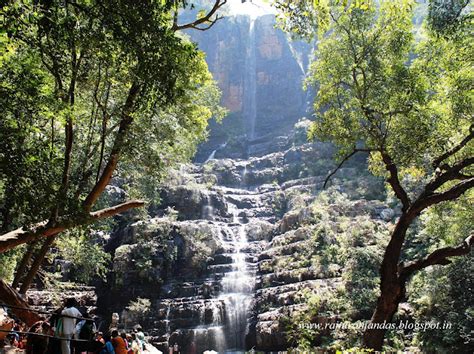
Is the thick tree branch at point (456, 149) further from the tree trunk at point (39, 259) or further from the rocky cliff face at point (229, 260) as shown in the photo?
the rocky cliff face at point (229, 260)

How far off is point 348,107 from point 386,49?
151cm

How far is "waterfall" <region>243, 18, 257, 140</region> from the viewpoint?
155 ft

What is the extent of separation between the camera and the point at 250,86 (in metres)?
50.8

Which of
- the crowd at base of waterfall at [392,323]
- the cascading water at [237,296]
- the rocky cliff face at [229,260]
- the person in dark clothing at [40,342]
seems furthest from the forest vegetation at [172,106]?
the cascading water at [237,296]

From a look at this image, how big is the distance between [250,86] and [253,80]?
1.07 m

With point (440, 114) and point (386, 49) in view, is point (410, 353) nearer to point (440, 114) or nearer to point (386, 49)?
point (440, 114)

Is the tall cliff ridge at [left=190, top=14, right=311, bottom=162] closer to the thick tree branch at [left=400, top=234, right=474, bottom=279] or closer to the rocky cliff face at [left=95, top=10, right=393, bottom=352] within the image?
the rocky cliff face at [left=95, top=10, right=393, bottom=352]

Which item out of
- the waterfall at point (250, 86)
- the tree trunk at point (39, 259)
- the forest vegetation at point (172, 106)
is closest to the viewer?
the forest vegetation at point (172, 106)

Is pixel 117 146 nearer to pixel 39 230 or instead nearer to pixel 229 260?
pixel 39 230

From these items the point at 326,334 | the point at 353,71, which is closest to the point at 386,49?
the point at 353,71

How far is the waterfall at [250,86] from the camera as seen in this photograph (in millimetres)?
47325

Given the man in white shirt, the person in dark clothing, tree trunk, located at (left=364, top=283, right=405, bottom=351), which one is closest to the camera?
Result: the man in white shirt

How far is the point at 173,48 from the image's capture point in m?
4.39

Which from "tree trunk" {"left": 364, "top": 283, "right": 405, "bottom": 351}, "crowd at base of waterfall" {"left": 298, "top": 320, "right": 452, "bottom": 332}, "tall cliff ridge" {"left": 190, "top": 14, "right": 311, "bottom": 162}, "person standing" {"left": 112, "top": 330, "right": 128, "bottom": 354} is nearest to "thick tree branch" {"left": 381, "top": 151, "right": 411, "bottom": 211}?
"tree trunk" {"left": 364, "top": 283, "right": 405, "bottom": 351}
